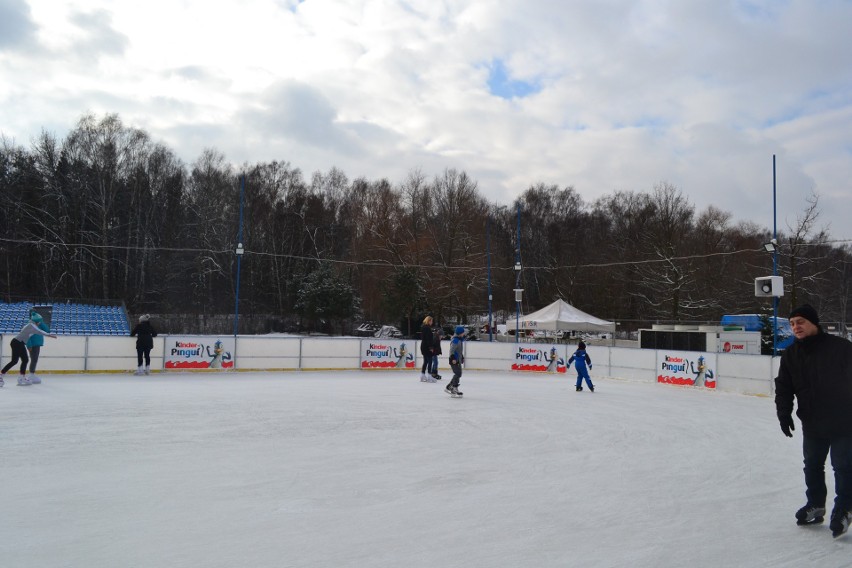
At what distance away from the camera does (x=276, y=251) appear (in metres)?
57.2

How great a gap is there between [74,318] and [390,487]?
35.8 m

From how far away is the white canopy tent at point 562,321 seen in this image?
3188 cm

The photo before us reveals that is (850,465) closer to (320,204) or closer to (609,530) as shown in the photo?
(609,530)

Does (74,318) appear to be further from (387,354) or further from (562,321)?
(562,321)

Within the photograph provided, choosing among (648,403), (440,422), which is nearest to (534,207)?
(648,403)

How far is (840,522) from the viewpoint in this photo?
4727 millimetres

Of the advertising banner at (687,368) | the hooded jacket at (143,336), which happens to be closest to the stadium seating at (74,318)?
the hooded jacket at (143,336)

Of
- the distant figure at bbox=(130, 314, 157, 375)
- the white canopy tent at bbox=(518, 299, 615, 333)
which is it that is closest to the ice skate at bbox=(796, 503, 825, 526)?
the distant figure at bbox=(130, 314, 157, 375)

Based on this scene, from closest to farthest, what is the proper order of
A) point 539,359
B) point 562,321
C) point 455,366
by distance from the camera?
point 455,366
point 539,359
point 562,321

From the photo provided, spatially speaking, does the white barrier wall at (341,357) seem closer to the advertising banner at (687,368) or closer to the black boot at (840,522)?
the advertising banner at (687,368)

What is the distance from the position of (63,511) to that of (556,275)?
5444cm

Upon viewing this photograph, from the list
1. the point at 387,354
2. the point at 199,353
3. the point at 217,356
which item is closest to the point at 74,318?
the point at 199,353

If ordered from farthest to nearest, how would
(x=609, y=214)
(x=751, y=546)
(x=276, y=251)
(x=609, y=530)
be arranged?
(x=609, y=214) → (x=276, y=251) → (x=609, y=530) → (x=751, y=546)

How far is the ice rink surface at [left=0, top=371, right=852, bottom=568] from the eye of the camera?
4344 millimetres
